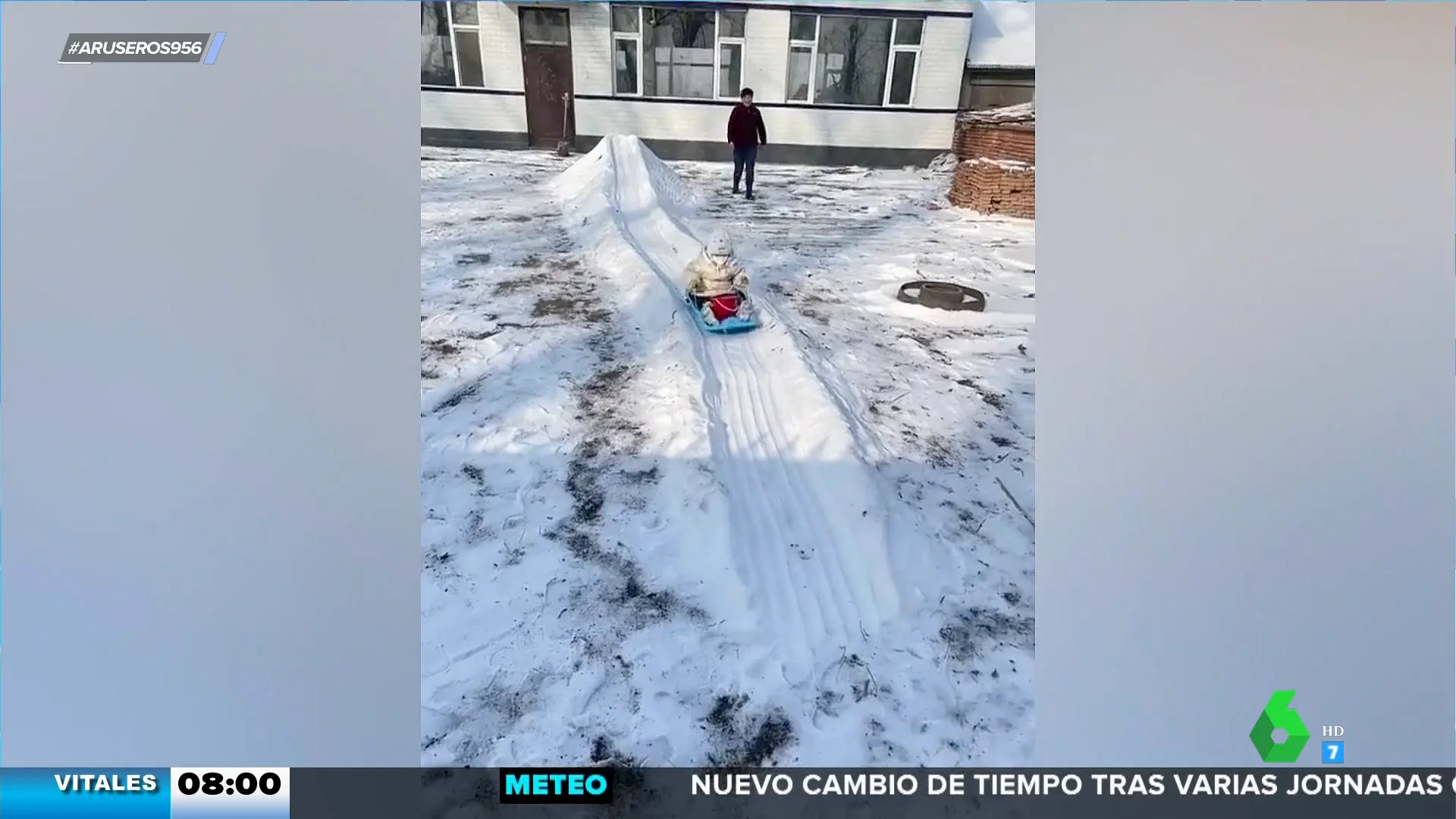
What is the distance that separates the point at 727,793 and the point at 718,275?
2.12 m

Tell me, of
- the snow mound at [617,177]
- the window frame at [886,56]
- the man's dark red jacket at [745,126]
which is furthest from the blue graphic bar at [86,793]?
the window frame at [886,56]

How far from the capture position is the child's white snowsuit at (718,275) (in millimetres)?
3094

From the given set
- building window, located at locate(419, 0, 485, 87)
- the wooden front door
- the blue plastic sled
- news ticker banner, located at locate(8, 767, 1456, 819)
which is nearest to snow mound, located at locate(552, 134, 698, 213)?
the wooden front door

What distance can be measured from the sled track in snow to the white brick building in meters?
1.77

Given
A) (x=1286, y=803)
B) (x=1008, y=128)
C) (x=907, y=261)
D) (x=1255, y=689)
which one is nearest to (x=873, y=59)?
(x=1008, y=128)

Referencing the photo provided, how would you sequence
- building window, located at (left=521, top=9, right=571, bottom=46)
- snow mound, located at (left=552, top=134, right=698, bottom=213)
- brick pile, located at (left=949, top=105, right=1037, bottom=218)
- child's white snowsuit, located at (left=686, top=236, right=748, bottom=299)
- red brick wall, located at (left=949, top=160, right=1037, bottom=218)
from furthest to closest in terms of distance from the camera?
snow mound, located at (left=552, top=134, right=698, bottom=213), building window, located at (left=521, top=9, right=571, bottom=46), child's white snowsuit, located at (left=686, top=236, right=748, bottom=299), brick pile, located at (left=949, top=105, right=1037, bottom=218), red brick wall, located at (left=949, top=160, right=1037, bottom=218)

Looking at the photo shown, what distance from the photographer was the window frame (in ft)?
12.3

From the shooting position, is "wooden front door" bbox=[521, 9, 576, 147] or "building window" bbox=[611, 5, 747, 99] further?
"wooden front door" bbox=[521, 9, 576, 147]

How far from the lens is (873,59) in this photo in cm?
408

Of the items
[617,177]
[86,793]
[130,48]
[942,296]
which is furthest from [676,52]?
[86,793]

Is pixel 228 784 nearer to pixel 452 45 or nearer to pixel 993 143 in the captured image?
pixel 452 45

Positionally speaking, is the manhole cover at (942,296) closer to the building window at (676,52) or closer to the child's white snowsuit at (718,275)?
the child's white snowsuit at (718,275)

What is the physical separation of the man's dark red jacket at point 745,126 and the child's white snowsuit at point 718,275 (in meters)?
1.20

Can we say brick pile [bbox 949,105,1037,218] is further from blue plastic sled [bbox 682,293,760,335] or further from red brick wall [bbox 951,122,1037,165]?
blue plastic sled [bbox 682,293,760,335]
